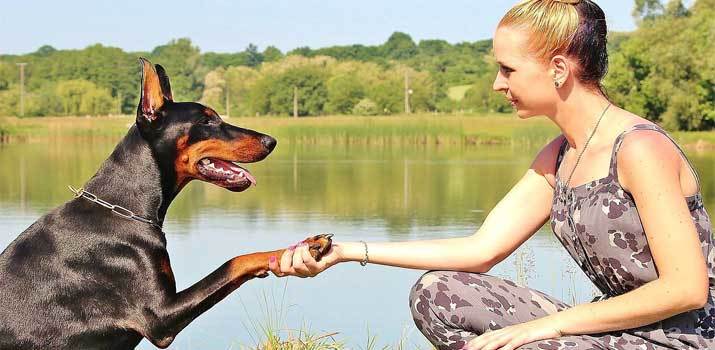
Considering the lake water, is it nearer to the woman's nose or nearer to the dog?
the dog

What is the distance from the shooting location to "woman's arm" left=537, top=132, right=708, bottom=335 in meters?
2.63

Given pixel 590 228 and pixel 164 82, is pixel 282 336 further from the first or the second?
pixel 590 228

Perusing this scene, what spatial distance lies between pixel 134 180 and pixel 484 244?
44.9 inches

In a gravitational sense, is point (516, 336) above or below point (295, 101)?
above

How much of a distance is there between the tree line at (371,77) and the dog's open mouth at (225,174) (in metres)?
32.8

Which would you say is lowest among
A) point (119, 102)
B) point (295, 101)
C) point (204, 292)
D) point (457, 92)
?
point (119, 102)

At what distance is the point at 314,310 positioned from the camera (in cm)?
708

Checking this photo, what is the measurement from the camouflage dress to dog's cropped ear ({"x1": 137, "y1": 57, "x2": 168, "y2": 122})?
3.70 ft

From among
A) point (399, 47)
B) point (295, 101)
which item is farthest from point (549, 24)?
point (399, 47)

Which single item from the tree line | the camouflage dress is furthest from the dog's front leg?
the tree line

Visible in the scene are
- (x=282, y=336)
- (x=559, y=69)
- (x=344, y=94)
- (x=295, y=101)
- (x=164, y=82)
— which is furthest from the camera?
(x=295, y=101)

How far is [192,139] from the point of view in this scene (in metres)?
3.65

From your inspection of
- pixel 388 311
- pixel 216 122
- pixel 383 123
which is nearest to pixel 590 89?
pixel 216 122

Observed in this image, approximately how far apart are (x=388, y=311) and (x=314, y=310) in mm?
485
